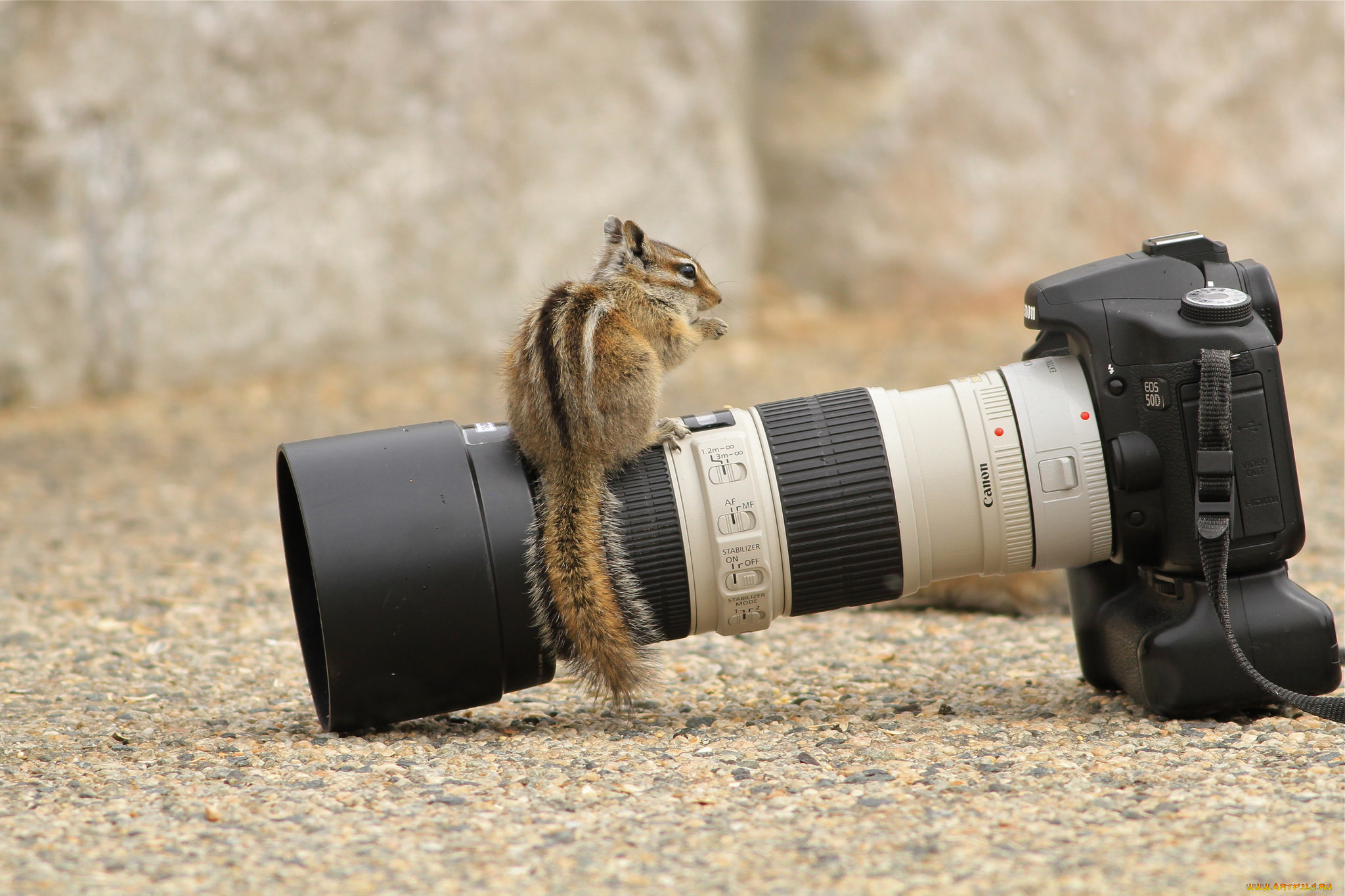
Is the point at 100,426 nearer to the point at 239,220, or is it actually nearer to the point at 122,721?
the point at 239,220

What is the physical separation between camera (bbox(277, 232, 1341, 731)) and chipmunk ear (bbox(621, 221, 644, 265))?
Result: 0.74 metres

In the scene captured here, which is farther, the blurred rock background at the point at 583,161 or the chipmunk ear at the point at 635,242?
the blurred rock background at the point at 583,161

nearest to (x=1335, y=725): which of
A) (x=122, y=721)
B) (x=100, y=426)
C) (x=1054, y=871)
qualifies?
(x=1054, y=871)

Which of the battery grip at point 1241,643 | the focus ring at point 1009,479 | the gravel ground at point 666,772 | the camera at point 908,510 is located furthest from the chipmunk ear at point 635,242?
the battery grip at point 1241,643

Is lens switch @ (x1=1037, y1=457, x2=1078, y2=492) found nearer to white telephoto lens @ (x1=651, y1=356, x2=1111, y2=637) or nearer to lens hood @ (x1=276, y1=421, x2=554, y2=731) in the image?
white telephoto lens @ (x1=651, y1=356, x2=1111, y2=637)

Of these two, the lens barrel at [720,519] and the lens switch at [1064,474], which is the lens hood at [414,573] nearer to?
the lens barrel at [720,519]

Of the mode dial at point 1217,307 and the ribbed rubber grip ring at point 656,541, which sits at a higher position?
the mode dial at point 1217,307

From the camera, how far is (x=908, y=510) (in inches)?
137

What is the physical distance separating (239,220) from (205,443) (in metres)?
1.66

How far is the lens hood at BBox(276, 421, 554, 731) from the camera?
3.33 metres

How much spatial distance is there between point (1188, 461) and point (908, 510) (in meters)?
0.69

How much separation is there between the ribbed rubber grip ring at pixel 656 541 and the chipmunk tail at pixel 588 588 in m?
0.02

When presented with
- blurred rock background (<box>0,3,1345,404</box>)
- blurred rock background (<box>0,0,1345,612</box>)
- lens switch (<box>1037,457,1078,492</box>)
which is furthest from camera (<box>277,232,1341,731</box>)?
blurred rock background (<box>0,3,1345,404</box>)

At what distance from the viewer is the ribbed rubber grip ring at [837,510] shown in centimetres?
347
